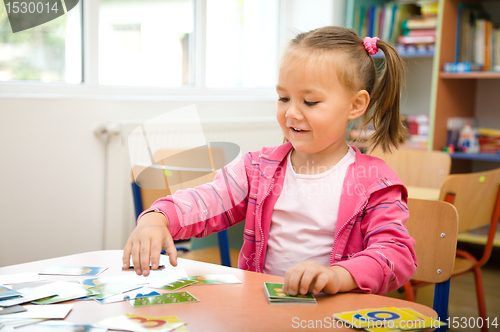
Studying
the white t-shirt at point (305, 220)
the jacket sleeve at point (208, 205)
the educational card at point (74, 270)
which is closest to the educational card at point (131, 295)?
the educational card at point (74, 270)

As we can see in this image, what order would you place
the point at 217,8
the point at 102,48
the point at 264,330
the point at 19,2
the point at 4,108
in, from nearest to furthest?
1. the point at 264,330
2. the point at 4,108
3. the point at 19,2
4. the point at 102,48
5. the point at 217,8

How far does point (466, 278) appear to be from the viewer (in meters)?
2.85

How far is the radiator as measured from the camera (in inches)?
105

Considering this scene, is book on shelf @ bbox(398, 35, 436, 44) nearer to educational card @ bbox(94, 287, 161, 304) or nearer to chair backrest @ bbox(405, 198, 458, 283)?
chair backrest @ bbox(405, 198, 458, 283)

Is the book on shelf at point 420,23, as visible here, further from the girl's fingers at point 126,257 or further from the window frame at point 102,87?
the girl's fingers at point 126,257

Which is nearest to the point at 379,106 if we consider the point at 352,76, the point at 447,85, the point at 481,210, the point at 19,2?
the point at 352,76

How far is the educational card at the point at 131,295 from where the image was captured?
0.67 meters

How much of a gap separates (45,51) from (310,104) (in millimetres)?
2056

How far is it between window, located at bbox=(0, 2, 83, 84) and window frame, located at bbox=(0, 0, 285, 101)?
0.04 metres

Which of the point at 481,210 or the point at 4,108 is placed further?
the point at 4,108

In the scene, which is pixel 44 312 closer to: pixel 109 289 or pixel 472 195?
pixel 109 289

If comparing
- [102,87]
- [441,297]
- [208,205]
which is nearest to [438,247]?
[441,297]

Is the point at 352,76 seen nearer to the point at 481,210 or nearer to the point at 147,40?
the point at 481,210

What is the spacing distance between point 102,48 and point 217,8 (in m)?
0.94
